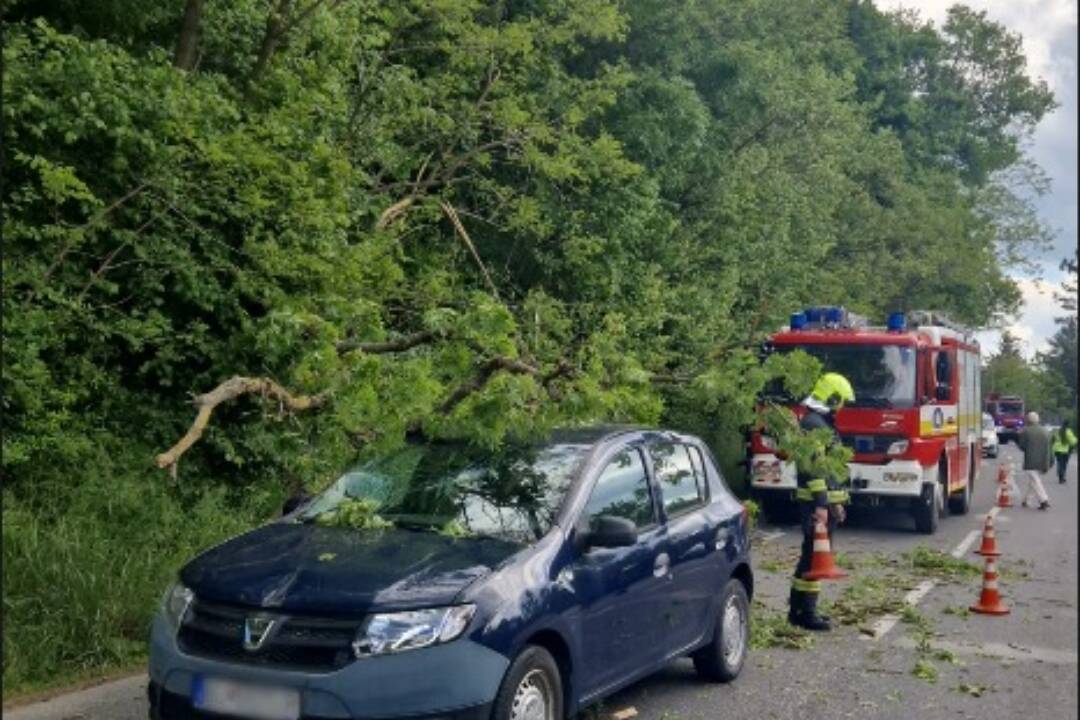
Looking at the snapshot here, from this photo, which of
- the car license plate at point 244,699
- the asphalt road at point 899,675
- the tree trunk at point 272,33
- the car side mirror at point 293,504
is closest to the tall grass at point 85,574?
the asphalt road at point 899,675

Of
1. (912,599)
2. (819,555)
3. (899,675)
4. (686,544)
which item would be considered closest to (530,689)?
(686,544)

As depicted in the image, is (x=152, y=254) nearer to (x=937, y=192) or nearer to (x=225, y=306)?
(x=225, y=306)

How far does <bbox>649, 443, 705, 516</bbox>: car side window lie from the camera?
23.5 feet

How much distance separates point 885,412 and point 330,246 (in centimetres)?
849

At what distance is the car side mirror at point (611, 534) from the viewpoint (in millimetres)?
5961

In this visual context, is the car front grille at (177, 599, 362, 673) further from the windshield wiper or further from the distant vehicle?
the distant vehicle

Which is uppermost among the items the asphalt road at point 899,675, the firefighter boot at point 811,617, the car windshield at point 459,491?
the car windshield at point 459,491

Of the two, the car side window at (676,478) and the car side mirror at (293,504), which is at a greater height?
the car side window at (676,478)

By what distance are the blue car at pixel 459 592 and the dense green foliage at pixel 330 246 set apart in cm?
59

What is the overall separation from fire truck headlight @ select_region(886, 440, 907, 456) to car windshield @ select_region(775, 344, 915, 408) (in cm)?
47

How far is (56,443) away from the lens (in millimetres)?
8609

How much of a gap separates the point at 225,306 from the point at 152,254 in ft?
2.60

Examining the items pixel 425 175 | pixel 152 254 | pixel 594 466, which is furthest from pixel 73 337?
pixel 425 175

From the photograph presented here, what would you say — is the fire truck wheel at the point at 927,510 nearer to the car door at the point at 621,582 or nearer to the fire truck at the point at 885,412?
the fire truck at the point at 885,412
